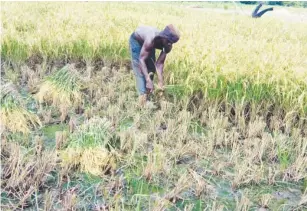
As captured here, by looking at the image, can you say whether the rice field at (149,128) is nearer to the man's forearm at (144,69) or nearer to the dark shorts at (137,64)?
the dark shorts at (137,64)

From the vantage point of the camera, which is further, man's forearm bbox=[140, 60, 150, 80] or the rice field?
man's forearm bbox=[140, 60, 150, 80]

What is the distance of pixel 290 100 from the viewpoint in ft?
12.5

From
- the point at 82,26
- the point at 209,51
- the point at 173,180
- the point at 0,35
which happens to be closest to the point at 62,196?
the point at 173,180

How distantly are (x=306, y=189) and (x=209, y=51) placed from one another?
2.54 m

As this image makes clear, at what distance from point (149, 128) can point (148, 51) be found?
776mm

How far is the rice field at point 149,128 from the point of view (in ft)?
8.09

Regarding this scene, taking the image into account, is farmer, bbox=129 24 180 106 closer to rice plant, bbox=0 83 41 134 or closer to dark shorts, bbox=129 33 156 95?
dark shorts, bbox=129 33 156 95

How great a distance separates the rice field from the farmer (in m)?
0.18

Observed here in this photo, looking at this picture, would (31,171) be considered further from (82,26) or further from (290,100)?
(82,26)

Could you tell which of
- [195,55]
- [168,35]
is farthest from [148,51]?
[195,55]

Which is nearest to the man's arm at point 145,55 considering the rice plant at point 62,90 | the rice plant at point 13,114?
the rice plant at point 62,90

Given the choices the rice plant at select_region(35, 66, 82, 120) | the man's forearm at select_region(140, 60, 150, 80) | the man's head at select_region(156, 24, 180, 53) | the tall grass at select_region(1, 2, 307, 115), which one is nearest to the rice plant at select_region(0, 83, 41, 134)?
the rice plant at select_region(35, 66, 82, 120)

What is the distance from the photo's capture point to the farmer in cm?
368

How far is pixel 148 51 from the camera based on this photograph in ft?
12.7
